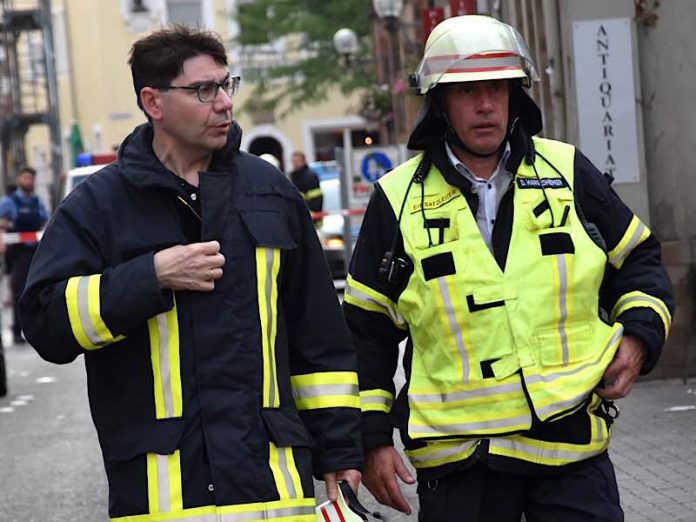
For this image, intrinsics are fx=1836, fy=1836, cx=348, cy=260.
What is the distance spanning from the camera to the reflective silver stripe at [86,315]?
13.5 ft

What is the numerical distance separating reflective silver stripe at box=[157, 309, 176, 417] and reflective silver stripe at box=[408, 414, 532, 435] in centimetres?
71

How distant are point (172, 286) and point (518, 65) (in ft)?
3.60

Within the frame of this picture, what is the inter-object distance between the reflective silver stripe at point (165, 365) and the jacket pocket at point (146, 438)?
3cm

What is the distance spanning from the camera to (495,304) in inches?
176

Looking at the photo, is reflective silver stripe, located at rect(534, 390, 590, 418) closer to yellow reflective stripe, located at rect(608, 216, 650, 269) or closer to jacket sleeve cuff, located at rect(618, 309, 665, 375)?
jacket sleeve cuff, located at rect(618, 309, 665, 375)

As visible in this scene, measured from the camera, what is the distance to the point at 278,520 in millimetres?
4199

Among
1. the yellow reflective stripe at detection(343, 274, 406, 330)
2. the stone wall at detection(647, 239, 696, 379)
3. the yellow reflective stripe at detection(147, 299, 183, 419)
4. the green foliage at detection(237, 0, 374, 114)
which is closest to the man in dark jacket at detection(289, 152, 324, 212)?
the green foliage at detection(237, 0, 374, 114)

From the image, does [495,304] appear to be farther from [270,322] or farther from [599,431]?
[270,322]

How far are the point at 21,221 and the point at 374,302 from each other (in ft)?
54.4

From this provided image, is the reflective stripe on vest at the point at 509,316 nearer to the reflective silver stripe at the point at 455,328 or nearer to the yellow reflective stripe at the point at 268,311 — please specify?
the reflective silver stripe at the point at 455,328

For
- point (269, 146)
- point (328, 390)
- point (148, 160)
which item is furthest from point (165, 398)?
point (269, 146)

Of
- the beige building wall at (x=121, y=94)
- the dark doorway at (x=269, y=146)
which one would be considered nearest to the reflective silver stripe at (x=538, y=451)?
the beige building wall at (x=121, y=94)

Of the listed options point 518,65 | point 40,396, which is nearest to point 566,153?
point 518,65

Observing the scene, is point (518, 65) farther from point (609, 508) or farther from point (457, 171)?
point (609, 508)
